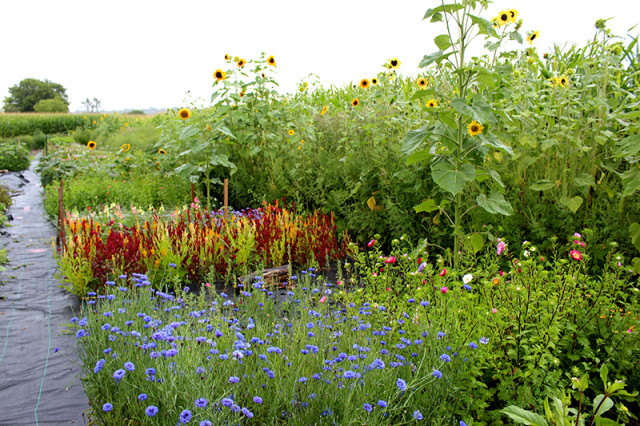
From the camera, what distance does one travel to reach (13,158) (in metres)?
13.4

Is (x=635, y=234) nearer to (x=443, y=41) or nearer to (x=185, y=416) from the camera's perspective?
(x=443, y=41)

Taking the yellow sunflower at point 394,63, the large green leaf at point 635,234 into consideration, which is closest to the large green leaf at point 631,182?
the large green leaf at point 635,234

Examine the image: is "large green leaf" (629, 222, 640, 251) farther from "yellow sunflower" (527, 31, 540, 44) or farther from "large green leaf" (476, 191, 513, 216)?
"yellow sunflower" (527, 31, 540, 44)

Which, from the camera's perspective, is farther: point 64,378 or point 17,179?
point 17,179

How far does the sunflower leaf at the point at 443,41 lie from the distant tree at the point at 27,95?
227 ft

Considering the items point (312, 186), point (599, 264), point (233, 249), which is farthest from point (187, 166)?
point (599, 264)

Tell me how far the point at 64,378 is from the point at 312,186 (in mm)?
3425

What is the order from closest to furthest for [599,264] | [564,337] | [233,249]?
[564,337]
[599,264]
[233,249]

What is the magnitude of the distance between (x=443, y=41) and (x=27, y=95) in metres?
73.5

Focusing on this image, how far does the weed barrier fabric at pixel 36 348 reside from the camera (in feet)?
8.43

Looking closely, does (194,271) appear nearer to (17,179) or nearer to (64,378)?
(64,378)

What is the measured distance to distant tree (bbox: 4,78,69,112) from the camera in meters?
61.0

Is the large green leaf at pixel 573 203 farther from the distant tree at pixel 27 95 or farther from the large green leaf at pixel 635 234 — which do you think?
the distant tree at pixel 27 95

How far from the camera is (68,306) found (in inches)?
155
